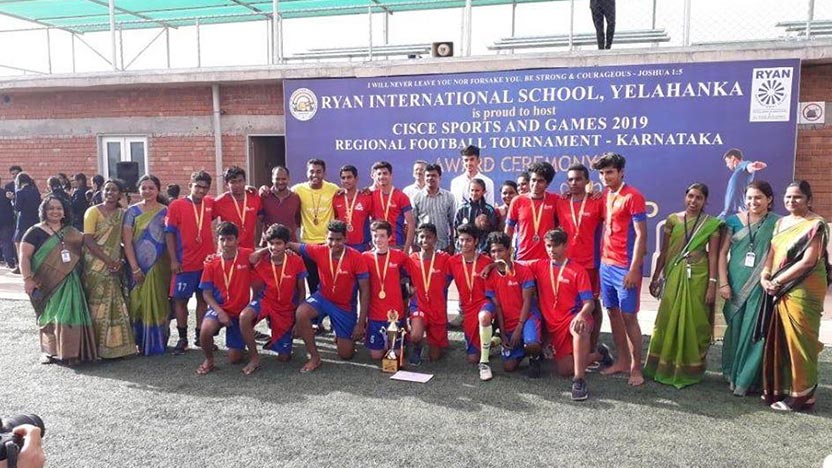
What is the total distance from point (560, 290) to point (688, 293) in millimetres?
913

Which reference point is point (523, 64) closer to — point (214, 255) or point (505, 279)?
point (505, 279)

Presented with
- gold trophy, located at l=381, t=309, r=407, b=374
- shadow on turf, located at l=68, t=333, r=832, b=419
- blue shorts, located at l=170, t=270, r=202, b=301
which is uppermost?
blue shorts, located at l=170, t=270, r=202, b=301

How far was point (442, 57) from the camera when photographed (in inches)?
339

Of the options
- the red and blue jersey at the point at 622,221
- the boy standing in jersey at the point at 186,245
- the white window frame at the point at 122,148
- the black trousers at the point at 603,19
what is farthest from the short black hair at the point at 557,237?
the white window frame at the point at 122,148

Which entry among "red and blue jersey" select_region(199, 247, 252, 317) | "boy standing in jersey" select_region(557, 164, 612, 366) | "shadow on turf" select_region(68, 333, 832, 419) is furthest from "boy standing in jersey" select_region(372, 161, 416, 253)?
"boy standing in jersey" select_region(557, 164, 612, 366)

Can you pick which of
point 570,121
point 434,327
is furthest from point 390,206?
point 570,121

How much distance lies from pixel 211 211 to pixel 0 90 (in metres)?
7.71

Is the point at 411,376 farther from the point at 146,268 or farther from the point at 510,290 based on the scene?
the point at 146,268

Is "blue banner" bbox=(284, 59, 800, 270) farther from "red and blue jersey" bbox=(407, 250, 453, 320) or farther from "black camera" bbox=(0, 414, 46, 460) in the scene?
"black camera" bbox=(0, 414, 46, 460)

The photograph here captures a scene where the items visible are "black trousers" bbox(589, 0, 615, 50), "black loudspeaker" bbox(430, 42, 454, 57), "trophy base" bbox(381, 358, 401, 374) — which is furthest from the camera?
"black loudspeaker" bbox(430, 42, 454, 57)

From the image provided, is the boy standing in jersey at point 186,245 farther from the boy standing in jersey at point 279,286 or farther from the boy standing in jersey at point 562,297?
the boy standing in jersey at point 562,297

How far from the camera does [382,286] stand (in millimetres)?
5172

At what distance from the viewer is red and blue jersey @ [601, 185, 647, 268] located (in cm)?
441

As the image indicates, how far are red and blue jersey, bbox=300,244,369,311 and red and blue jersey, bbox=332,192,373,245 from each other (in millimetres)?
600
